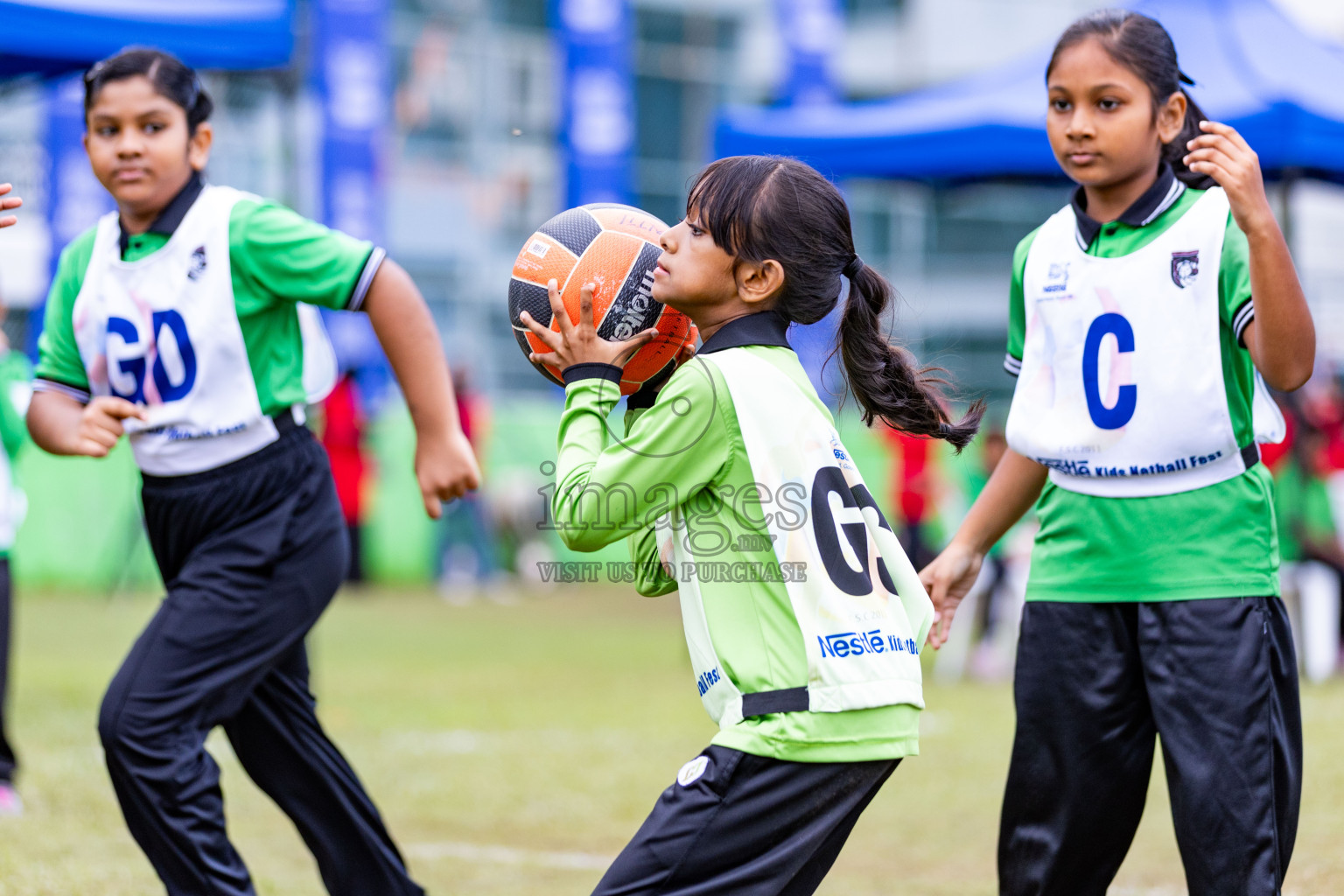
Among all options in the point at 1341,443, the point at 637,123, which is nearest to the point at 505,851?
the point at 1341,443

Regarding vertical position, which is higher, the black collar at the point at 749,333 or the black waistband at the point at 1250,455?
the black collar at the point at 749,333

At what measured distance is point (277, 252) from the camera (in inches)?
140

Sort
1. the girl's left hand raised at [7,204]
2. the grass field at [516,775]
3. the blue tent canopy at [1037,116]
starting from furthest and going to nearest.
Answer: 1. the blue tent canopy at [1037,116]
2. the grass field at [516,775]
3. the girl's left hand raised at [7,204]

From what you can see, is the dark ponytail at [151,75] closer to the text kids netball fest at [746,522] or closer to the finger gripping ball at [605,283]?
the text kids netball fest at [746,522]

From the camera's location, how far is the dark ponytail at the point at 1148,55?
10.2 feet

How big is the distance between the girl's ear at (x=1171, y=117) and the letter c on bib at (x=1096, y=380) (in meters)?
0.37

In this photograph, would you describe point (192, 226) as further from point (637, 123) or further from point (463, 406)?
point (637, 123)

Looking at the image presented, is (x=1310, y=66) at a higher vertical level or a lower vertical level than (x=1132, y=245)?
higher

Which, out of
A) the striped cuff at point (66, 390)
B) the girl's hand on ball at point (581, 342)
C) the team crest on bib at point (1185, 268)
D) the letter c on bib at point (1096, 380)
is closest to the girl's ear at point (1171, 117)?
the team crest on bib at point (1185, 268)

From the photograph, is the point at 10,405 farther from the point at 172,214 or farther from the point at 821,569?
the point at 821,569

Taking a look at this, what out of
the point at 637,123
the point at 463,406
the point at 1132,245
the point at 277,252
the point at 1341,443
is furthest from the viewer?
the point at 637,123

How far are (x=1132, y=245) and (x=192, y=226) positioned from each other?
208 cm

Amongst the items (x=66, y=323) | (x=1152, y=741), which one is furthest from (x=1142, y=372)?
(x=66, y=323)

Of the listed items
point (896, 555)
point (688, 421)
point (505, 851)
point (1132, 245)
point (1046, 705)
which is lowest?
point (505, 851)
